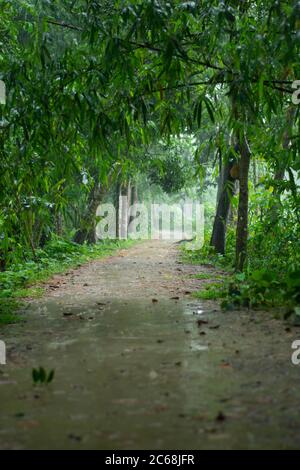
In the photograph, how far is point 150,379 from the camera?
426cm

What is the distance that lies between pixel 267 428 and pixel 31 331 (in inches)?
149

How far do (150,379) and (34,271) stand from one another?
8.44 metres

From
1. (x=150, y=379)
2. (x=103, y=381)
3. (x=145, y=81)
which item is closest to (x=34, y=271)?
(x=145, y=81)

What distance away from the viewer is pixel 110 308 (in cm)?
783

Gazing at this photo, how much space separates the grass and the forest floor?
39cm

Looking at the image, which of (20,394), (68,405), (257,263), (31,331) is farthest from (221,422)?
(257,263)

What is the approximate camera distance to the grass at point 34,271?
8.21 meters

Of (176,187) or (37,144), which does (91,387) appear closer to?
(37,144)

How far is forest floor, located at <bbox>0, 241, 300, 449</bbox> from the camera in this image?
316cm
